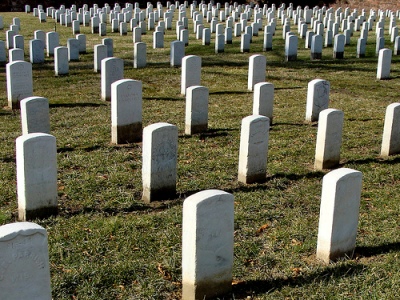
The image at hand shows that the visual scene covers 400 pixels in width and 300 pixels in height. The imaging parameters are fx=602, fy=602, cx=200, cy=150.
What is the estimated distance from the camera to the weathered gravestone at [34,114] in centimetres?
881

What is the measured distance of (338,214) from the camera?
18.0ft

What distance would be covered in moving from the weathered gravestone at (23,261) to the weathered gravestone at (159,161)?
9.67ft

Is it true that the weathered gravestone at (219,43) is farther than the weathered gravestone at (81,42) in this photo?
Yes

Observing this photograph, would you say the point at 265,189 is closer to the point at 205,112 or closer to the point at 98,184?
the point at 98,184

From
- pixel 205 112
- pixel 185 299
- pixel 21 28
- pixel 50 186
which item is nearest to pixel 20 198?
pixel 50 186

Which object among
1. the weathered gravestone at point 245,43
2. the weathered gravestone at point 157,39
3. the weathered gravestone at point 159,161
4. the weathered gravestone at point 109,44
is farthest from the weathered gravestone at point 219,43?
the weathered gravestone at point 159,161

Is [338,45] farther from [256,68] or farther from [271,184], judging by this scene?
[271,184]

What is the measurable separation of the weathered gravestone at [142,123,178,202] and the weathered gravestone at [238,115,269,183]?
0.99 meters

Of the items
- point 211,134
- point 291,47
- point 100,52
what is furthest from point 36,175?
point 291,47

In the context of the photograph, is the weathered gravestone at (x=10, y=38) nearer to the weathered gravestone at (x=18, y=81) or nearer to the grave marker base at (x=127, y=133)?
the weathered gravestone at (x=18, y=81)

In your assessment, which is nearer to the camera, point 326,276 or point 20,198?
point 326,276

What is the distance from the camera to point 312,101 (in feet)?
35.1

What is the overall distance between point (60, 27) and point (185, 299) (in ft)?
81.2

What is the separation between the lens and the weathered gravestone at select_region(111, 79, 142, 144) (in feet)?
30.6
